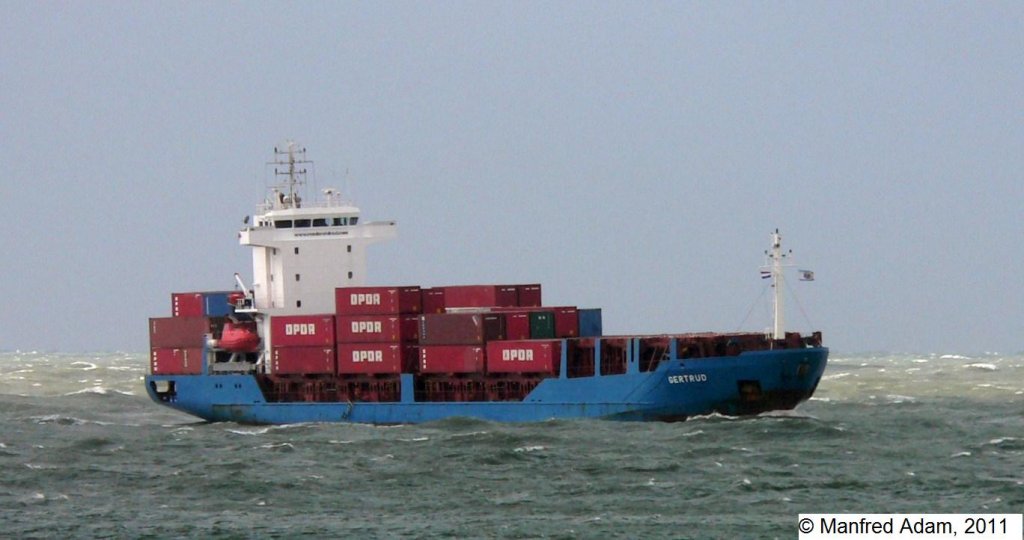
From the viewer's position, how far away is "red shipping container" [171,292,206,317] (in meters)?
55.9

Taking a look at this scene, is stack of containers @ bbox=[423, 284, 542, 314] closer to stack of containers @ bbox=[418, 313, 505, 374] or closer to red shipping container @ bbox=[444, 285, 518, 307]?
red shipping container @ bbox=[444, 285, 518, 307]

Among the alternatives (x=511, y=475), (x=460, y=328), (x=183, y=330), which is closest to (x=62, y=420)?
(x=183, y=330)

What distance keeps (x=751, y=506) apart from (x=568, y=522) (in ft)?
12.1

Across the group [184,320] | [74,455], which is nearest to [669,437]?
[74,455]

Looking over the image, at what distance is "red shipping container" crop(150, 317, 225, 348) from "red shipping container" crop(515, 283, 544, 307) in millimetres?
10152

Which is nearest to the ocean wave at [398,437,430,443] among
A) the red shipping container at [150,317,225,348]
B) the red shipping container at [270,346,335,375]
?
the red shipping container at [270,346,335,375]

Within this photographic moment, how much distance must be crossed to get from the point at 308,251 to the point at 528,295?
24.3ft

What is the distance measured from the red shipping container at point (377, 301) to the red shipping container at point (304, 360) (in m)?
1.52

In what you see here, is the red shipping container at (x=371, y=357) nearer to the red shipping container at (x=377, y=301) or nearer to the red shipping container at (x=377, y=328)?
the red shipping container at (x=377, y=328)

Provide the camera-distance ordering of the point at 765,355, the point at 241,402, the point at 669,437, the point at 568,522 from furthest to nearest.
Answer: the point at 241,402
the point at 765,355
the point at 669,437
the point at 568,522

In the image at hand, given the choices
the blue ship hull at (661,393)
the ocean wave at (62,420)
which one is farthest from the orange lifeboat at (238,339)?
the blue ship hull at (661,393)

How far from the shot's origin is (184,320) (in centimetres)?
5575

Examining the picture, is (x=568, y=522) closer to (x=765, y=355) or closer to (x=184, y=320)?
(x=765, y=355)

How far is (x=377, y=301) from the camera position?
50.4 metres
